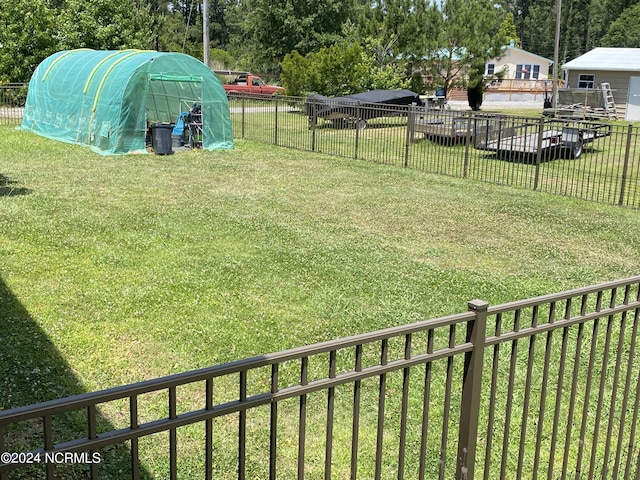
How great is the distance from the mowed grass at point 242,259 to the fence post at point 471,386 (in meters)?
1.65

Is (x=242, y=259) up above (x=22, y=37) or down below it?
below

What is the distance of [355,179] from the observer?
1479 centimetres

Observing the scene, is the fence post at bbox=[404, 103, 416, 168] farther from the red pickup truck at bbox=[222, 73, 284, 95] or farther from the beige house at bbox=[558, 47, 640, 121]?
the red pickup truck at bbox=[222, 73, 284, 95]

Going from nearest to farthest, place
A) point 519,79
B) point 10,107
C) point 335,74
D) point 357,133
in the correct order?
point 357,133 < point 10,107 < point 335,74 < point 519,79

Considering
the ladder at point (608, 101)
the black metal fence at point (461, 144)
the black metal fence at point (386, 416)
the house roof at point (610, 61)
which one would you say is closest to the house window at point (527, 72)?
the house roof at point (610, 61)

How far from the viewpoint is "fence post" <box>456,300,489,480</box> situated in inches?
110

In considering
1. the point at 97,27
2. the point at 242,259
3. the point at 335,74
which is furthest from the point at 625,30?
the point at 242,259

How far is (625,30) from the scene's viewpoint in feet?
212

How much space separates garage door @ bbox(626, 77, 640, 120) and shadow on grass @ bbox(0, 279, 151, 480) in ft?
113

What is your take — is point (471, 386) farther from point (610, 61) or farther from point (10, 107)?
point (610, 61)

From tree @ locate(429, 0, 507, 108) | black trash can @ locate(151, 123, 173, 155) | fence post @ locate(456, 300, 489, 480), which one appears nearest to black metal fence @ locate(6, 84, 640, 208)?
black trash can @ locate(151, 123, 173, 155)

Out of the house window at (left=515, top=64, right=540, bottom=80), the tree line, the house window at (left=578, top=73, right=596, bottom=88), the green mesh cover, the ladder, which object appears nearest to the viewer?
the green mesh cover

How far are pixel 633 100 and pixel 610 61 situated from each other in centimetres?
300

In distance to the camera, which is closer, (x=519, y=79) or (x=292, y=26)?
(x=292, y=26)
